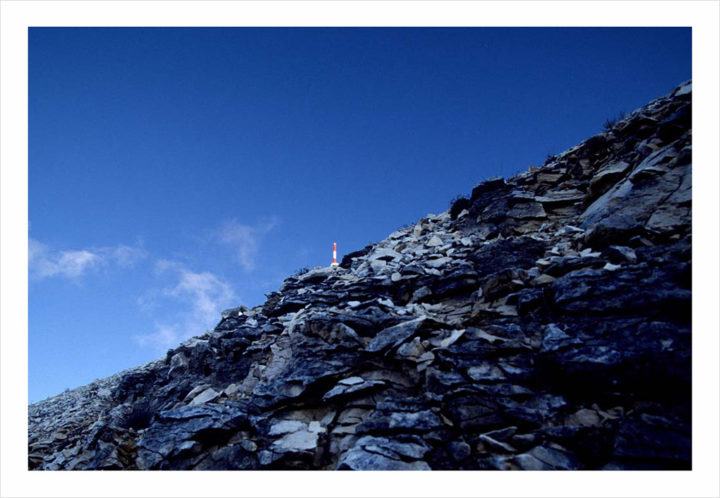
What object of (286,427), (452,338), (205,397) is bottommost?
(286,427)

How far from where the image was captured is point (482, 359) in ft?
24.9

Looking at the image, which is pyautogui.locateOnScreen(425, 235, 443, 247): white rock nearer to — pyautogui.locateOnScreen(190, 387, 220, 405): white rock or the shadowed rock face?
the shadowed rock face

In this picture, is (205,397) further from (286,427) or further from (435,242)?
(435,242)

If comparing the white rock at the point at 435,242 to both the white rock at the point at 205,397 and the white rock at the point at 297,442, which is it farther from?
the white rock at the point at 205,397

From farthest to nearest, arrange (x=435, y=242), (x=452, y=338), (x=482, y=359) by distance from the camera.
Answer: (x=435, y=242), (x=452, y=338), (x=482, y=359)

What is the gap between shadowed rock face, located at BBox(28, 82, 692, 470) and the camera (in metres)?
6.13

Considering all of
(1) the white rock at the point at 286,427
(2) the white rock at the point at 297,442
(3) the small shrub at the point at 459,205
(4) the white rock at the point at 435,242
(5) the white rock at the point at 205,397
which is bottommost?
(2) the white rock at the point at 297,442

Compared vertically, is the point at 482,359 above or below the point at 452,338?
below

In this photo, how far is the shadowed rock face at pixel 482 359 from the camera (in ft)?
20.1

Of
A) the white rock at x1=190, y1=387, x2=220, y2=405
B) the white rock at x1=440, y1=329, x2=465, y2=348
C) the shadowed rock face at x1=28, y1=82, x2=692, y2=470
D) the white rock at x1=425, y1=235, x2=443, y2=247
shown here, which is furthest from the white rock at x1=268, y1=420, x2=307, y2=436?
the white rock at x1=425, y1=235, x2=443, y2=247

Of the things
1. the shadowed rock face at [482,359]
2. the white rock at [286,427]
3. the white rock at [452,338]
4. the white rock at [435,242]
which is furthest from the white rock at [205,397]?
the white rock at [435,242]

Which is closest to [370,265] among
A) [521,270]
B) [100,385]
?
[521,270]

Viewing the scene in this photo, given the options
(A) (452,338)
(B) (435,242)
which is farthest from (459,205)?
(A) (452,338)

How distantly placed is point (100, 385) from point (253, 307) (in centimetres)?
943
